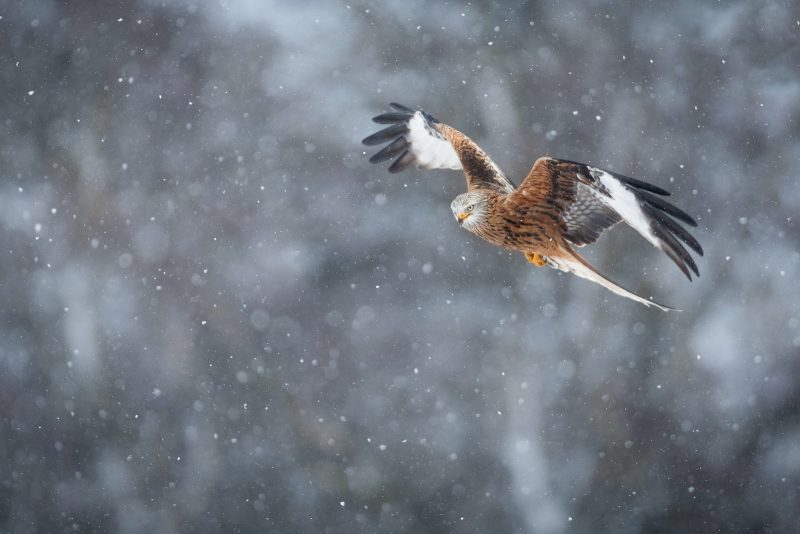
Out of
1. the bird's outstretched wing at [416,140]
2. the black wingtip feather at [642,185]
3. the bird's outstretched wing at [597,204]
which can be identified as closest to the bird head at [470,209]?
the bird's outstretched wing at [597,204]

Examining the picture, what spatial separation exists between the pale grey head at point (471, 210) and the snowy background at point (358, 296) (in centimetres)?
434

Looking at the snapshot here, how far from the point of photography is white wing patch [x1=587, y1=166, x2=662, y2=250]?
4898 millimetres

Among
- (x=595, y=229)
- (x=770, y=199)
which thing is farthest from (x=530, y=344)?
(x=595, y=229)

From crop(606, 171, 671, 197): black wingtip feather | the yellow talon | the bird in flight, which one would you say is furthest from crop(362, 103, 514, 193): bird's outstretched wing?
crop(606, 171, 671, 197): black wingtip feather

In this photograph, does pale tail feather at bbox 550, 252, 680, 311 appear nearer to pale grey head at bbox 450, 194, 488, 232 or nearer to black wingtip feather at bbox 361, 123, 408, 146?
pale grey head at bbox 450, 194, 488, 232

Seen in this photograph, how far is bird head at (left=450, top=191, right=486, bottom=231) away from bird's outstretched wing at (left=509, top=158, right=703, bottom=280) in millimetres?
275

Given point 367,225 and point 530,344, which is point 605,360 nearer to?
point 530,344

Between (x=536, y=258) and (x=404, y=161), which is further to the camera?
(x=404, y=161)

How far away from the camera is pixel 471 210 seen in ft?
17.8

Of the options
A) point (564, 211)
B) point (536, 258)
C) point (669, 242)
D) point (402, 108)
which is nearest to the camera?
point (669, 242)

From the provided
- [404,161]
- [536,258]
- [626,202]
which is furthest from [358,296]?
[626,202]

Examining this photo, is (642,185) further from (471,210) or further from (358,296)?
(358,296)

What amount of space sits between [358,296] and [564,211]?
18.0ft

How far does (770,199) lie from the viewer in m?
9.35
